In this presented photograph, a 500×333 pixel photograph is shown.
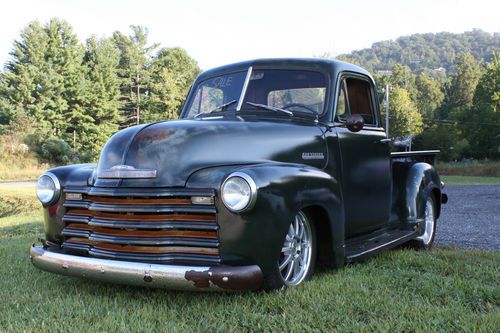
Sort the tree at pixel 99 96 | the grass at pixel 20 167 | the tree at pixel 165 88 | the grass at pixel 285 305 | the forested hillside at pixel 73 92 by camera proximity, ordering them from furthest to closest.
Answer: the tree at pixel 165 88, the tree at pixel 99 96, the forested hillside at pixel 73 92, the grass at pixel 20 167, the grass at pixel 285 305

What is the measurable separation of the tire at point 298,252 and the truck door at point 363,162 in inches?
29.4

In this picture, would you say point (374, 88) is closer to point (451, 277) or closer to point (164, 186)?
point (451, 277)

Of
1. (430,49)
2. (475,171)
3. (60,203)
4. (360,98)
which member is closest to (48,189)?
(60,203)

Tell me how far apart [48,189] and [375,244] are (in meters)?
2.91

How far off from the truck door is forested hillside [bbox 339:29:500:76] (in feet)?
492

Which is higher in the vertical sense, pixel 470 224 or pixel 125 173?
pixel 125 173

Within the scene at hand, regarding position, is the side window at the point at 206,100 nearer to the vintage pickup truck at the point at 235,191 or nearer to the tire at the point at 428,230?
the vintage pickup truck at the point at 235,191

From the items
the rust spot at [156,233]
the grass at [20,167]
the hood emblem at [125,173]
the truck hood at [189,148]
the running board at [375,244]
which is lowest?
the grass at [20,167]

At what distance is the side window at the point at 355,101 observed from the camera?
457 centimetres

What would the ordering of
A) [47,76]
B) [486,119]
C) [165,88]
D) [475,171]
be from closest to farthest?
1. [475,171]
2. [47,76]
3. [486,119]
4. [165,88]

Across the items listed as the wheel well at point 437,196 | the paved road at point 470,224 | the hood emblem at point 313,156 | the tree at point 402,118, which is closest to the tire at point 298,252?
the hood emblem at point 313,156

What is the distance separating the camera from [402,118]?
2421 inches

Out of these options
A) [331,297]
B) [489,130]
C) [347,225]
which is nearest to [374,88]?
[347,225]

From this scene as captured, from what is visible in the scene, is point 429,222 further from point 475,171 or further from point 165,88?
point 165,88
